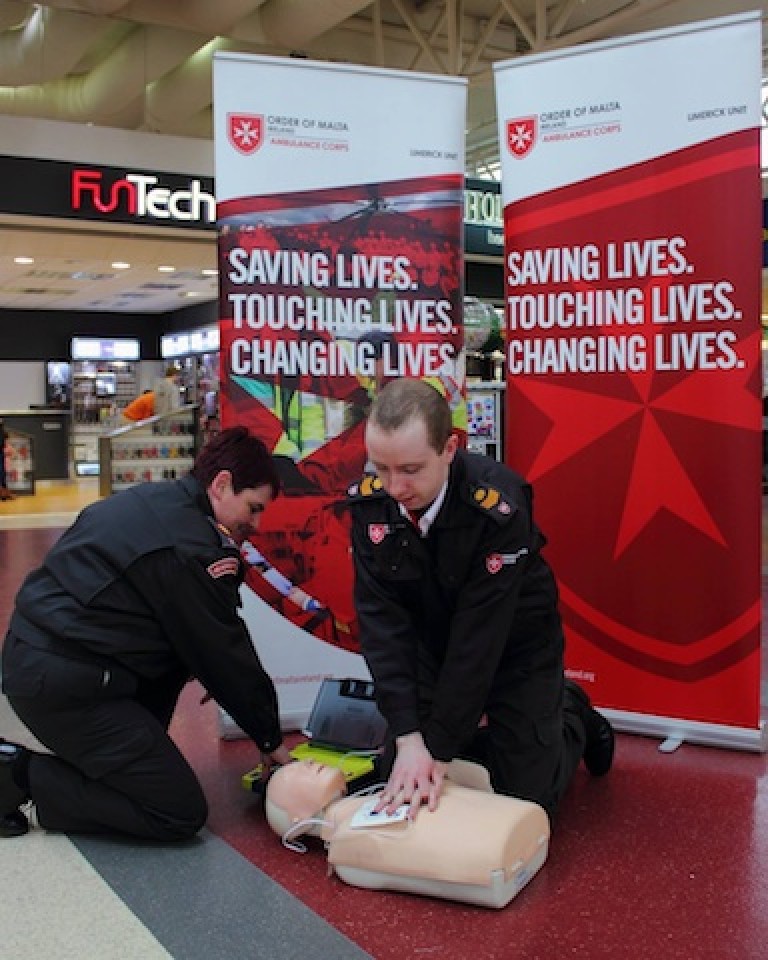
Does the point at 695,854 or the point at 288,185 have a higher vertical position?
the point at 288,185

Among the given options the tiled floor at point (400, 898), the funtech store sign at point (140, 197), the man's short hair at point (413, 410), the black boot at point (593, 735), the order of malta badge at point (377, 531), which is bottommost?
the tiled floor at point (400, 898)

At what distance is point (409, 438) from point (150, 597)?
2.44ft

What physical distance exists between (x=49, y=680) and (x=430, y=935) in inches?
39.9

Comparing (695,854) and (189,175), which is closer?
(695,854)

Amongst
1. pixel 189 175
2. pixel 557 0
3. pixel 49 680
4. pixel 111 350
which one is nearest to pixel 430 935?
pixel 49 680

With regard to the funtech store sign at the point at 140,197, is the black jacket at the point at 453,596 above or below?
below

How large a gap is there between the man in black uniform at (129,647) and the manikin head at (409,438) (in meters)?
0.46

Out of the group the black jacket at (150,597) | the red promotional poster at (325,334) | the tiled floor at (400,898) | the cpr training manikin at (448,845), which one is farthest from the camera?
the red promotional poster at (325,334)

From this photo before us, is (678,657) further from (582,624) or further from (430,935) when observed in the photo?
(430,935)

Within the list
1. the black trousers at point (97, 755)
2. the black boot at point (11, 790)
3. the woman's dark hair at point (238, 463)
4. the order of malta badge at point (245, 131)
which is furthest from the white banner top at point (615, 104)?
the black boot at point (11, 790)

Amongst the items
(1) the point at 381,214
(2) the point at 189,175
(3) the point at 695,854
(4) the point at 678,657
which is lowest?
(3) the point at 695,854

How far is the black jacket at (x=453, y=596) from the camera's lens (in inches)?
89.5

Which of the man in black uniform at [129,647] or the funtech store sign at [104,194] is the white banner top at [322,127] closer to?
the man in black uniform at [129,647]

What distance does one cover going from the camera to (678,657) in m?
3.17
